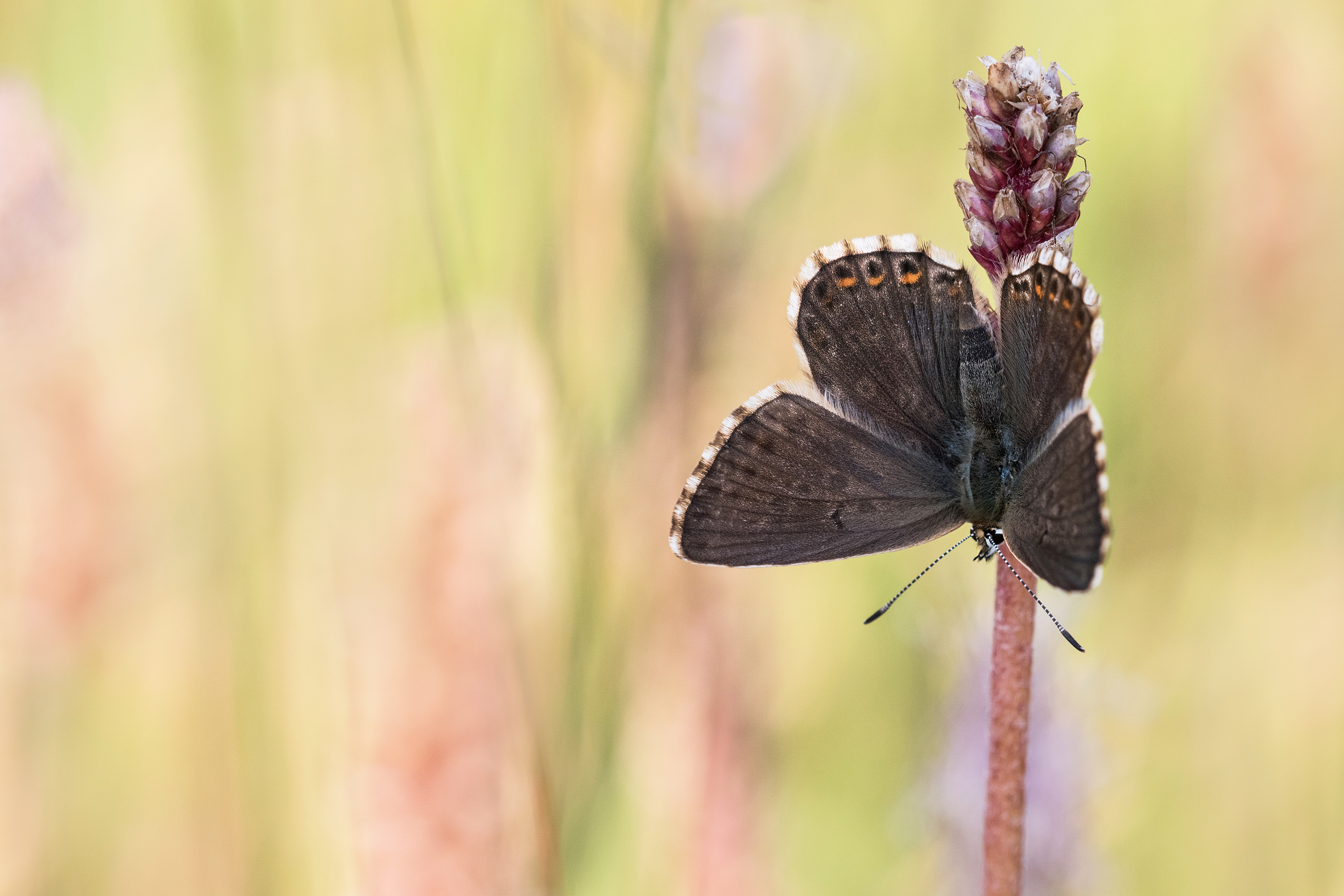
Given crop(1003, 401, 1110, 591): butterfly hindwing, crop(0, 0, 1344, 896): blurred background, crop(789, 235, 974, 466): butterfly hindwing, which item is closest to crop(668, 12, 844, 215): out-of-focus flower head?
crop(0, 0, 1344, 896): blurred background

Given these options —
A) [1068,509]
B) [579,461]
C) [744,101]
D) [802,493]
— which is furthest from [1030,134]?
[744,101]

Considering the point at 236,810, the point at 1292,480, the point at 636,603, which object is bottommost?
the point at 236,810

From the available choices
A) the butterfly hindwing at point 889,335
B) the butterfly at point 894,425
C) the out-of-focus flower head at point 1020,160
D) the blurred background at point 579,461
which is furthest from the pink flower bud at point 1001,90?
the blurred background at point 579,461

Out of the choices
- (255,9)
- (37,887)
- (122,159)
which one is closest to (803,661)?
(37,887)

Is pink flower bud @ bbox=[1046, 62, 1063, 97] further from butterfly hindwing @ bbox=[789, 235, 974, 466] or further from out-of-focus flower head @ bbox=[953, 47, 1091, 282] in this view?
butterfly hindwing @ bbox=[789, 235, 974, 466]

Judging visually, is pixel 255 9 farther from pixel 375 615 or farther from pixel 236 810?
pixel 236 810

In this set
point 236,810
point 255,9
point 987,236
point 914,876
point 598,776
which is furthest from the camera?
point 914,876

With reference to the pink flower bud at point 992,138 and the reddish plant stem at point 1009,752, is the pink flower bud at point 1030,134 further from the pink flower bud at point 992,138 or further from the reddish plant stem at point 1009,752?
the reddish plant stem at point 1009,752
